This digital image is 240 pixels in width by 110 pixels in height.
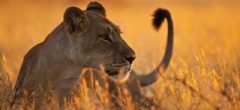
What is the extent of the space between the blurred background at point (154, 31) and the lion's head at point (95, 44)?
2.44ft

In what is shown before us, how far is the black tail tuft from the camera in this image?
19.2 ft

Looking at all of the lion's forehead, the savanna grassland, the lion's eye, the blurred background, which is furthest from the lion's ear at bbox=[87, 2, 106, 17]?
the blurred background

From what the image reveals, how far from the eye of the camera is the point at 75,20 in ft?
15.4

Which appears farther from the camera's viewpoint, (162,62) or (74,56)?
(162,62)

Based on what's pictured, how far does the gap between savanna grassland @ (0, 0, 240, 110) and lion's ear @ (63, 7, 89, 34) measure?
513mm

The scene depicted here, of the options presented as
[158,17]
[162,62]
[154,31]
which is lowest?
[154,31]

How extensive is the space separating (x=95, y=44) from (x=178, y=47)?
484 cm

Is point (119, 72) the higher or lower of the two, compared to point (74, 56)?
lower

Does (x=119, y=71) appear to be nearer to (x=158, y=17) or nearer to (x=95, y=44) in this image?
(x=95, y=44)

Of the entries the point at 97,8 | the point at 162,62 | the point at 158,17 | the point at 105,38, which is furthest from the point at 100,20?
the point at 162,62

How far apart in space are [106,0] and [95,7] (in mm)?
18573

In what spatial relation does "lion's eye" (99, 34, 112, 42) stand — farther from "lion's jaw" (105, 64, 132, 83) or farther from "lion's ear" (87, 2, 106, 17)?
"lion's ear" (87, 2, 106, 17)

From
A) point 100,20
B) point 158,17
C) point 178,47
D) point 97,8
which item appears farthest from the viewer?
point 178,47

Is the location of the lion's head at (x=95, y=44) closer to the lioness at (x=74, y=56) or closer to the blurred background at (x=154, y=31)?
the lioness at (x=74, y=56)
